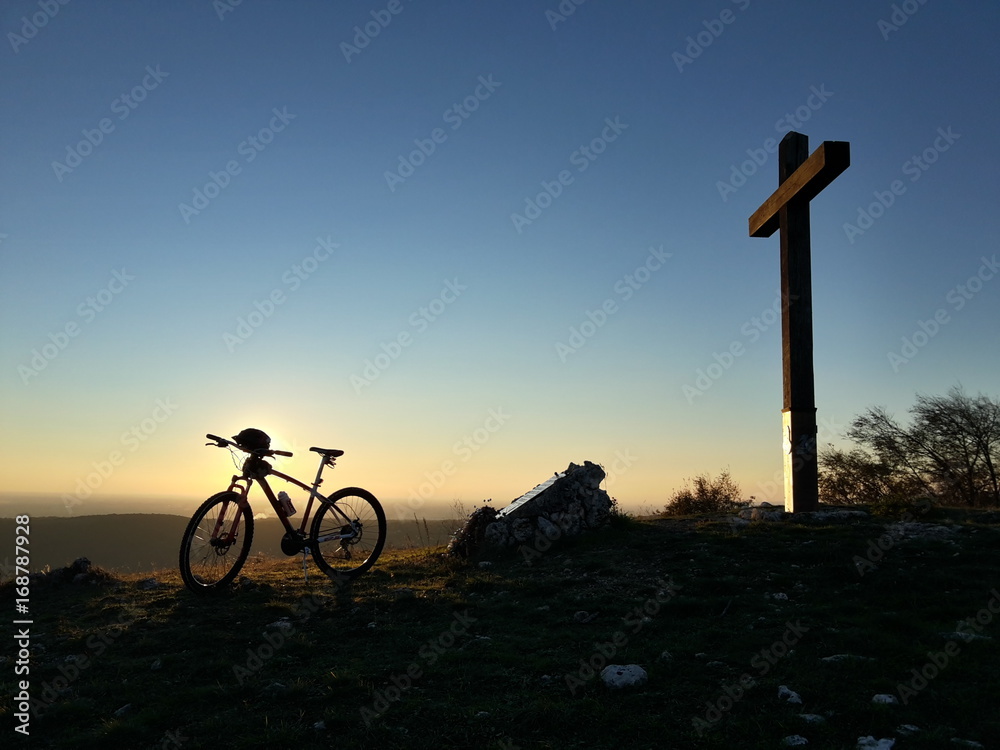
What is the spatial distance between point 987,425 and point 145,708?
17937 millimetres

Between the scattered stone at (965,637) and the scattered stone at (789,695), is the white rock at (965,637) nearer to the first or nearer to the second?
the scattered stone at (965,637)

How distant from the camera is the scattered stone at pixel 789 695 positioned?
4.41 m

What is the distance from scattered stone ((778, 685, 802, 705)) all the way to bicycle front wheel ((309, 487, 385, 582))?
632 cm

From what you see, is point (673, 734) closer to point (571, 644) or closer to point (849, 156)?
point (571, 644)

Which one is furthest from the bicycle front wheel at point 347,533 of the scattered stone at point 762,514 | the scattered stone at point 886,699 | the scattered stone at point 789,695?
the scattered stone at point 886,699

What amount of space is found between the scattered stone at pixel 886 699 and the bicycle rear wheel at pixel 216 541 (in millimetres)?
6971

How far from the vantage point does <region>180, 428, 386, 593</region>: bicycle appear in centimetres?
859

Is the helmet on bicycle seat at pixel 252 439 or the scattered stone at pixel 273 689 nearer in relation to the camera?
the scattered stone at pixel 273 689

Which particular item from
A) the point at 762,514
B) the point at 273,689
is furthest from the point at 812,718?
the point at 762,514

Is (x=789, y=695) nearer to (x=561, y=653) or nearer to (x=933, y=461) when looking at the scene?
(x=561, y=653)

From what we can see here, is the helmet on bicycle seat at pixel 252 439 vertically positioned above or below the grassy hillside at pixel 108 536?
→ above

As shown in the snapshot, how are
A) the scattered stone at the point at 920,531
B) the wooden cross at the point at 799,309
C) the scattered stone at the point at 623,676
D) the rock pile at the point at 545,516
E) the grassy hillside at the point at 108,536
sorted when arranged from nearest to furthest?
the scattered stone at the point at 623,676
the scattered stone at the point at 920,531
the rock pile at the point at 545,516
the wooden cross at the point at 799,309
the grassy hillside at the point at 108,536

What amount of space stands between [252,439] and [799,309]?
871 centimetres

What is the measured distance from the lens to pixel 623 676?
4918 millimetres
